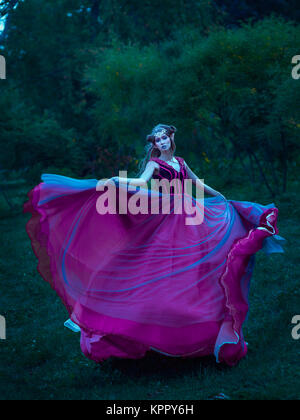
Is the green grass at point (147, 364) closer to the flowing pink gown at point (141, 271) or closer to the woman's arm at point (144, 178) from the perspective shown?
the flowing pink gown at point (141, 271)

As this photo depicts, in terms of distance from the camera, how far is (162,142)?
5.43 metres

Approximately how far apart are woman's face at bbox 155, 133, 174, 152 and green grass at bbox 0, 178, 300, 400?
2223 millimetres

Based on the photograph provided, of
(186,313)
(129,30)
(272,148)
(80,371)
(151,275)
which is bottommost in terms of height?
(80,371)

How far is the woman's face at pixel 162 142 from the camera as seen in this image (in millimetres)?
5430

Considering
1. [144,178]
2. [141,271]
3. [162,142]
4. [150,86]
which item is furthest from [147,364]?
[150,86]

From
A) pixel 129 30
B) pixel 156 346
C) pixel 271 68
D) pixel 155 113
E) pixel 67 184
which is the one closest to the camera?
pixel 156 346

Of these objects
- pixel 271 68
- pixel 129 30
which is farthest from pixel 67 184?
pixel 129 30

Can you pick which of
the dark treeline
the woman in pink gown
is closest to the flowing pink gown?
the woman in pink gown

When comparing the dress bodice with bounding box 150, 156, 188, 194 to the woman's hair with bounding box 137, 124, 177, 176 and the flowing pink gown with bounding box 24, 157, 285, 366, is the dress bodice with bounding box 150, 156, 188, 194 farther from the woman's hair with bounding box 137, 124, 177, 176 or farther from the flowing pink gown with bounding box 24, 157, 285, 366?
the flowing pink gown with bounding box 24, 157, 285, 366

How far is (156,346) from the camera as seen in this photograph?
4504mm

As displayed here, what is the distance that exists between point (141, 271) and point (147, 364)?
3.58 feet

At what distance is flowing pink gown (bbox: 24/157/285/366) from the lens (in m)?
4.54
